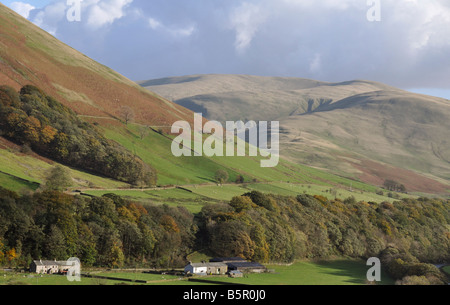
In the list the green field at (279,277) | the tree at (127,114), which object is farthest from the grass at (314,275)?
the tree at (127,114)

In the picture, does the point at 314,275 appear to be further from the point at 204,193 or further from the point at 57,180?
the point at 57,180

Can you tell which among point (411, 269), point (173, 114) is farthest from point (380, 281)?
point (173, 114)

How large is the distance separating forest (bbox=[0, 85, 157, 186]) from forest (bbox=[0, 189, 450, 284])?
28.1m

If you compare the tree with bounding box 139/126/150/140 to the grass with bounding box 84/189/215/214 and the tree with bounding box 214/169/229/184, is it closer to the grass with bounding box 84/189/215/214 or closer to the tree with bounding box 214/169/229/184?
the tree with bounding box 214/169/229/184

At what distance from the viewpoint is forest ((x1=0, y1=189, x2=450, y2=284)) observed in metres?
66.4

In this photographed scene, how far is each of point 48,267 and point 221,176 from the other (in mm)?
78479

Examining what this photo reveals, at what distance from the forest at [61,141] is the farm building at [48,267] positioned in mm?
50703

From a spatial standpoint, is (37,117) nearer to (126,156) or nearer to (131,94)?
(126,156)


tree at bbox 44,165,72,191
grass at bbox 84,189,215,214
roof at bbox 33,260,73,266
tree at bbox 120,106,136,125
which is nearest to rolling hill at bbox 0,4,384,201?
tree at bbox 120,106,136,125

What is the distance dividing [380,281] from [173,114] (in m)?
117

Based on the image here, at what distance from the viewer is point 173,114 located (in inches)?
7303
